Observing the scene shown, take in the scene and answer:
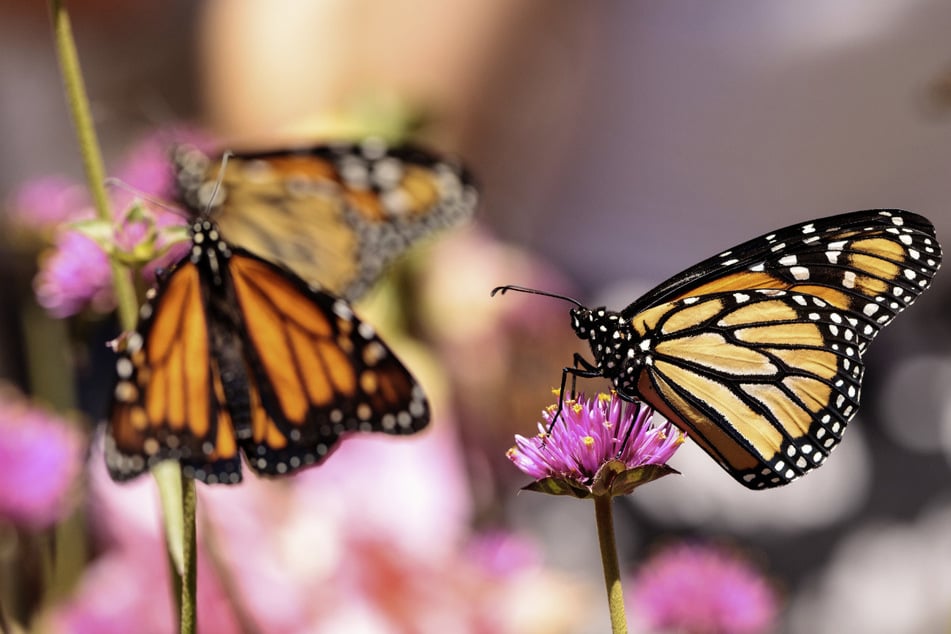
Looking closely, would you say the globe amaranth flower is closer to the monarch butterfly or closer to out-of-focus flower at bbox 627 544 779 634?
the monarch butterfly

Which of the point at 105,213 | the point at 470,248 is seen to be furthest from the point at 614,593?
→ the point at 470,248

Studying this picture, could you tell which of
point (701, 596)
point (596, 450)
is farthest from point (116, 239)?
point (701, 596)

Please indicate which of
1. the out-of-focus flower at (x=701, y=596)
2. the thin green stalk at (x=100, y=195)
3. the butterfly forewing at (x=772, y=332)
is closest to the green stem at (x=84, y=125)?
the thin green stalk at (x=100, y=195)

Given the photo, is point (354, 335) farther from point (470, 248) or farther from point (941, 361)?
point (941, 361)

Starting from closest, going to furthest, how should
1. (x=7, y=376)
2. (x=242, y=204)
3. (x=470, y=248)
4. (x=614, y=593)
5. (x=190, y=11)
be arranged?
1. (x=614, y=593)
2. (x=242, y=204)
3. (x=470, y=248)
4. (x=7, y=376)
5. (x=190, y=11)

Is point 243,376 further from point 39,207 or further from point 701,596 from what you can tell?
point 39,207

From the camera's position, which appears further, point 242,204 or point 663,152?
point 663,152

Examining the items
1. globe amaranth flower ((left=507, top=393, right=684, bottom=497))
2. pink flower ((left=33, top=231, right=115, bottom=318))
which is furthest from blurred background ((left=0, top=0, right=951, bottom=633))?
globe amaranth flower ((left=507, top=393, right=684, bottom=497))
